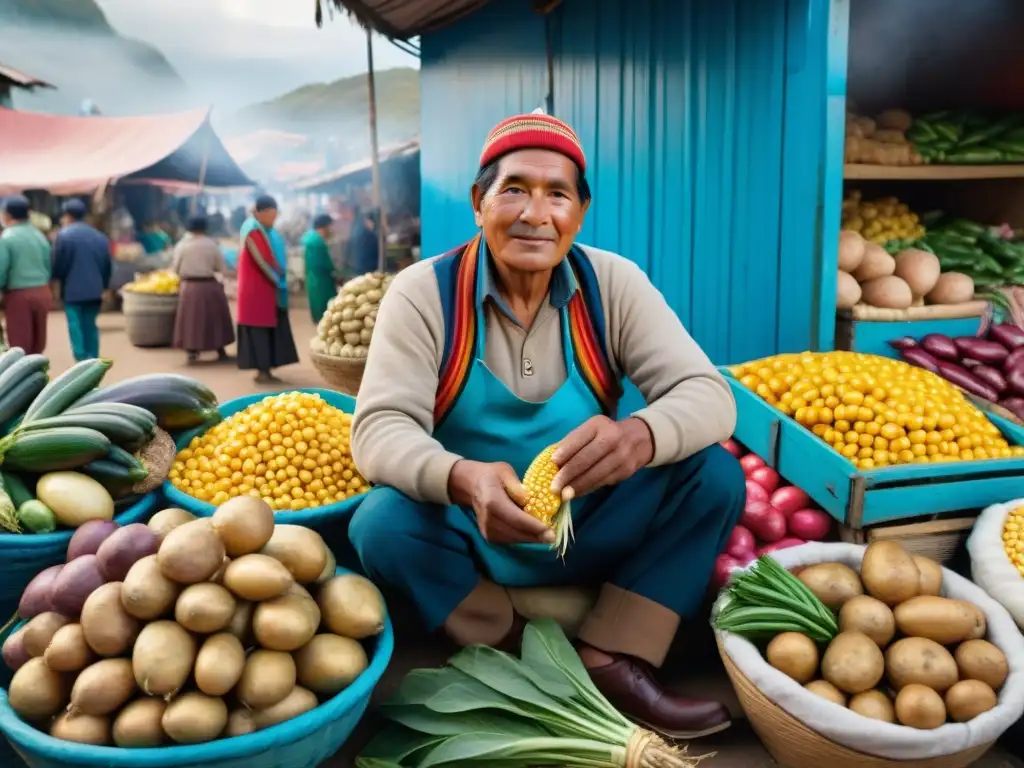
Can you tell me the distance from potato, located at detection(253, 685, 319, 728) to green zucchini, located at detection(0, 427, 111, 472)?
4.13 feet

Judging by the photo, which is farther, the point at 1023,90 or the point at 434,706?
the point at 1023,90

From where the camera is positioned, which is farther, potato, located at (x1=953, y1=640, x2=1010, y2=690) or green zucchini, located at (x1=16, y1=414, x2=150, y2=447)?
green zucchini, located at (x1=16, y1=414, x2=150, y2=447)

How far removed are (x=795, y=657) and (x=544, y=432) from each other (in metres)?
0.91

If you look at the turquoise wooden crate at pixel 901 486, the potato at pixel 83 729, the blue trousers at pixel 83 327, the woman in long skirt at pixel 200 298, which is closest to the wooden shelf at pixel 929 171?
the turquoise wooden crate at pixel 901 486

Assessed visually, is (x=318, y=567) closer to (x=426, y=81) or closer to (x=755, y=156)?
(x=755, y=156)

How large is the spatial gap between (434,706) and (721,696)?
89cm

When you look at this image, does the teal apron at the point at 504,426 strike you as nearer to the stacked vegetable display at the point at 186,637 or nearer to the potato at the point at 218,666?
the stacked vegetable display at the point at 186,637

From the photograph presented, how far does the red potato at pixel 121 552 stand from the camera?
76.4 inches

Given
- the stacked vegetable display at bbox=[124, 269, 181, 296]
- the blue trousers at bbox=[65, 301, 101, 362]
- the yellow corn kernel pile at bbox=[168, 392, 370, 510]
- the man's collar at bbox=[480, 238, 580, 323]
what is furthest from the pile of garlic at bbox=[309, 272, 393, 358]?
the stacked vegetable display at bbox=[124, 269, 181, 296]

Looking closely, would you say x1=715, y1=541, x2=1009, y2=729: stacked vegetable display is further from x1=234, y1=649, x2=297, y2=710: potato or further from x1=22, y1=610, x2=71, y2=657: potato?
x1=22, y1=610, x2=71, y2=657: potato

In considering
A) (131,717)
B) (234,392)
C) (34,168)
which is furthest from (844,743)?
(34,168)

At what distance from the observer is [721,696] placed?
2416mm

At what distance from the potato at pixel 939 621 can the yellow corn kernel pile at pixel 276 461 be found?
1.76 m

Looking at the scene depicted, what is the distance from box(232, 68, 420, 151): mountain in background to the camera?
1650cm
